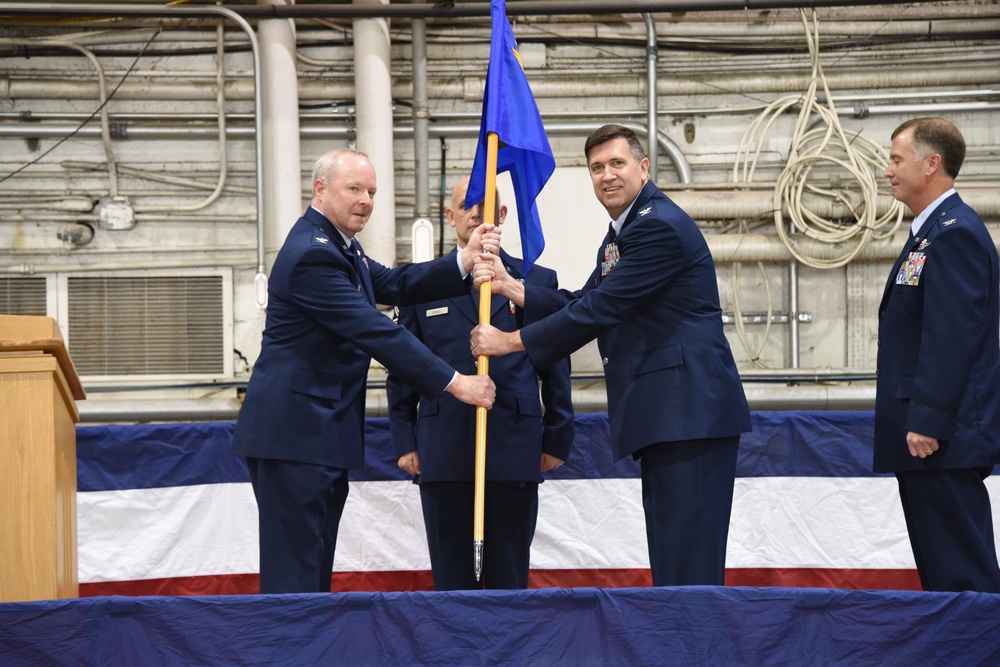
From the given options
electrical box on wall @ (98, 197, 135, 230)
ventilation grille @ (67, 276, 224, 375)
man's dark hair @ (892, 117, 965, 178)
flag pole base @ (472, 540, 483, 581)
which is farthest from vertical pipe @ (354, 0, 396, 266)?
man's dark hair @ (892, 117, 965, 178)

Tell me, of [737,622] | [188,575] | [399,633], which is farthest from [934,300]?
[188,575]

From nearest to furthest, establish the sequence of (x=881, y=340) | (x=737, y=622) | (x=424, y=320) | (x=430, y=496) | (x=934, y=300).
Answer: (x=737, y=622) < (x=934, y=300) < (x=881, y=340) < (x=430, y=496) < (x=424, y=320)

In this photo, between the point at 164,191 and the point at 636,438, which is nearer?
the point at 636,438

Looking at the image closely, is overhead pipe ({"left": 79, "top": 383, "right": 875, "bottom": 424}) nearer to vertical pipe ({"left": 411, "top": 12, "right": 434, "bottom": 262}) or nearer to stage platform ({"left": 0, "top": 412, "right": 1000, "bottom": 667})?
vertical pipe ({"left": 411, "top": 12, "right": 434, "bottom": 262})

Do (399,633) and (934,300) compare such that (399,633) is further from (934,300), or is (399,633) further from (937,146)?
(937,146)

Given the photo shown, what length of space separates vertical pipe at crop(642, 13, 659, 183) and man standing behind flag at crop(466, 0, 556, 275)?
268 cm

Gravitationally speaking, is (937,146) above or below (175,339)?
above

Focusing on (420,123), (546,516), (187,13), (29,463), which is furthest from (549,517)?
(187,13)

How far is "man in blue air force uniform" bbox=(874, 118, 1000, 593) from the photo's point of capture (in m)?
2.62

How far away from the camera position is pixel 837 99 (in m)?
5.99

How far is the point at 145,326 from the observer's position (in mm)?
6027

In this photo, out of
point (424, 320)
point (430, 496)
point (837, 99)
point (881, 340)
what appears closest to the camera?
point (881, 340)

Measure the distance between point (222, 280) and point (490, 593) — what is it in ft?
14.7

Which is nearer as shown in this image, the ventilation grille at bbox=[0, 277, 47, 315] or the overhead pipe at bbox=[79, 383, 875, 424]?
the overhead pipe at bbox=[79, 383, 875, 424]
